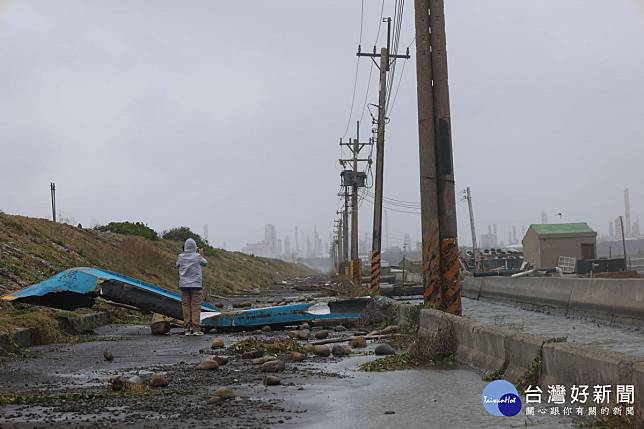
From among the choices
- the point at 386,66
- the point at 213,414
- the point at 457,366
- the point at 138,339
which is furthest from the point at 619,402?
the point at 386,66

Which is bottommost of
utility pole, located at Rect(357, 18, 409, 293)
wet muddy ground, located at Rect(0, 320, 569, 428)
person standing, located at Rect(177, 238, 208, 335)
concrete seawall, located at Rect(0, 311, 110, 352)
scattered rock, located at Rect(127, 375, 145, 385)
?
wet muddy ground, located at Rect(0, 320, 569, 428)

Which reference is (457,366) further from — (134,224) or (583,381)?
(134,224)

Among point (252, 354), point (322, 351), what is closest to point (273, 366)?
point (252, 354)

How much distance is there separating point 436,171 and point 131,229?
43429 millimetres

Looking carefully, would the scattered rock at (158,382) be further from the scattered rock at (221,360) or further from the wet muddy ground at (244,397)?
the scattered rock at (221,360)

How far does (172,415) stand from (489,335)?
3.64 m

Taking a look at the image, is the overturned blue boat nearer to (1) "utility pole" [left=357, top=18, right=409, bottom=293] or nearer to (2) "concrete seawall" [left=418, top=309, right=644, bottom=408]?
(2) "concrete seawall" [left=418, top=309, right=644, bottom=408]

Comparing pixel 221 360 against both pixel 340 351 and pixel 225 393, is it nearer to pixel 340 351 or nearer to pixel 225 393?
pixel 340 351

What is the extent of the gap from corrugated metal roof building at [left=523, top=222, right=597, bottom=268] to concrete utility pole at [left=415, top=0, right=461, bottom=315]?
44.4 meters

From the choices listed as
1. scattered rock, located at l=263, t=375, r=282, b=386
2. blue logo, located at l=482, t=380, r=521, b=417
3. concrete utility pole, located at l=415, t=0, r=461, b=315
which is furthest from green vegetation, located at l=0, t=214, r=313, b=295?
blue logo, located at l=482, t=380, r=521, b=417

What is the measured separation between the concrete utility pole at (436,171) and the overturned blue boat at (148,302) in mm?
3931

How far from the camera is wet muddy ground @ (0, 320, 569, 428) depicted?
240 inches

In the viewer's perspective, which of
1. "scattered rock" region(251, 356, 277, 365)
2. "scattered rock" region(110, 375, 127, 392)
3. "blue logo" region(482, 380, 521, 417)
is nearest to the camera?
"blue logo" region(482, 380, 521, 417)

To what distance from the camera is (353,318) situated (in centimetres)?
1689
